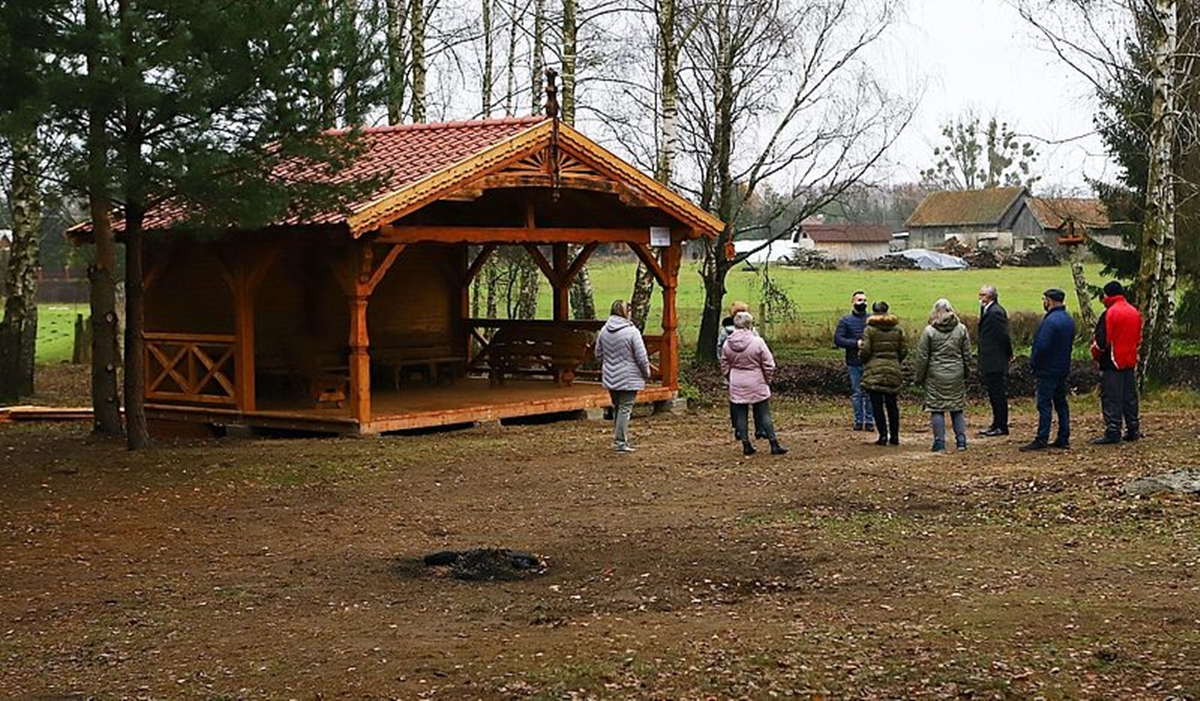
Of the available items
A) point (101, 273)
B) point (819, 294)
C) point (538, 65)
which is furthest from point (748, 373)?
point (819, 294)

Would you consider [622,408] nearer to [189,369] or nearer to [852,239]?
[189,369]

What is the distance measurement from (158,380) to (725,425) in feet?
24.0

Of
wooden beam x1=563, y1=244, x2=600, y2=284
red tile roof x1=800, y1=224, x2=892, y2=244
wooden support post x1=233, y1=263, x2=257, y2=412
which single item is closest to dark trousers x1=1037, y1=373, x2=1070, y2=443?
wooden beam x1=563, y1=244, x2=600, y2=284

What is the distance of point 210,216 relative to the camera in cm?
1403

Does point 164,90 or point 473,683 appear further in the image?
point 164,90

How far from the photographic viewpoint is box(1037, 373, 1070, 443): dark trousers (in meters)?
15.0

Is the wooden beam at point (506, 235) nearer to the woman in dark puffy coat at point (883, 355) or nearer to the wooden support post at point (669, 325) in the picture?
the wooden support post at point (669, 325)

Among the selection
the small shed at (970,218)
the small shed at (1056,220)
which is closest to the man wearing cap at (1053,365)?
the small shed at (1056,220)

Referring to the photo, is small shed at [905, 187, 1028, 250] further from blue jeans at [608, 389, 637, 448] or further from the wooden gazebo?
blue jeans at [608, 389, 637, 448]

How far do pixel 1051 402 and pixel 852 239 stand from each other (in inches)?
3251

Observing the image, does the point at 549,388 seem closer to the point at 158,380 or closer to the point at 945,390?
the point at 158,380

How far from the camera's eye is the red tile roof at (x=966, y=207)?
3231 inches

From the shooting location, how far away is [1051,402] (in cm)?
1503

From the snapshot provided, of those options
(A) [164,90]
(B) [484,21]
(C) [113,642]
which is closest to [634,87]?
(B) [484,21]
